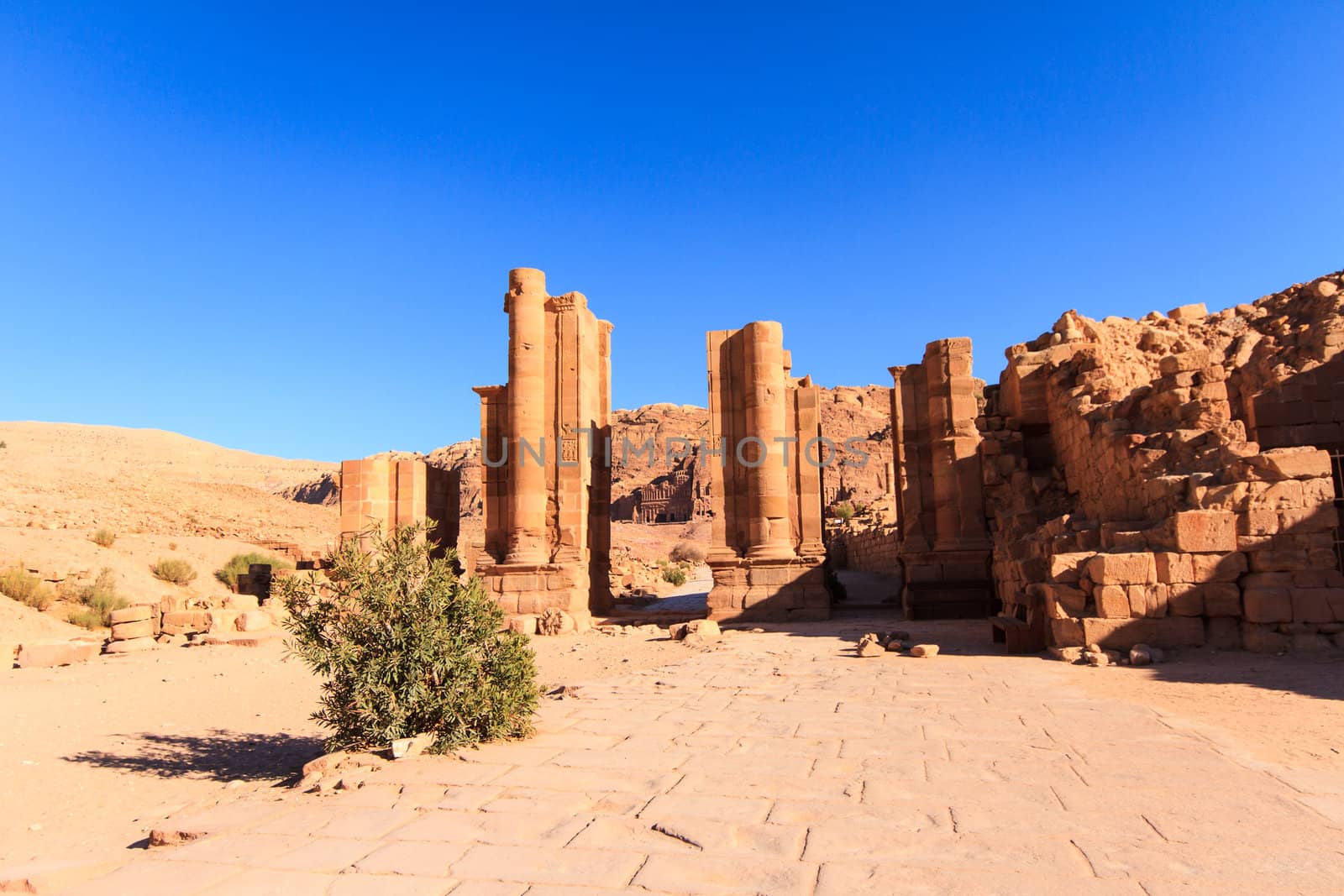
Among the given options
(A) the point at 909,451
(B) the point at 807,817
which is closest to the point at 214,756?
(B) the point at 807,817

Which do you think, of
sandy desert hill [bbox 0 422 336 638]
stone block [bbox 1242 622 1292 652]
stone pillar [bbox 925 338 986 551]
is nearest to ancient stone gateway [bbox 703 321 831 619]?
stone pillar [bbox 925 338 986 551]

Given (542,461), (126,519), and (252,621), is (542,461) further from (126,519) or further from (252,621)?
(126,519)

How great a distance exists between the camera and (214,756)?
7238 mm

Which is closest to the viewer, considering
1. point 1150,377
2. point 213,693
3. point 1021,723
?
point 1021,723

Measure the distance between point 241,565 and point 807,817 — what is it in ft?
85.2

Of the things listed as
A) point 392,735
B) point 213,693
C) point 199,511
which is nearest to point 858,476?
point 199,511

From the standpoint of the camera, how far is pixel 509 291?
762 inches

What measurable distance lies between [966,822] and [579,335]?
1621cm

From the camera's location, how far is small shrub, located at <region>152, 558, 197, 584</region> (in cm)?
2280

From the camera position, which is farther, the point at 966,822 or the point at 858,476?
the point at 858,476

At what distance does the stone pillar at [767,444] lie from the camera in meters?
17.8

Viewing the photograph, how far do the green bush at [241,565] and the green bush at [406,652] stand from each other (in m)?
20.0

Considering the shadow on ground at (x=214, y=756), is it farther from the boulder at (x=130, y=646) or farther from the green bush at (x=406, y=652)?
the boulder at (x=130, y=646)

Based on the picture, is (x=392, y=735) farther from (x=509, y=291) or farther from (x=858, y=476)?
(x=858, y=476)
